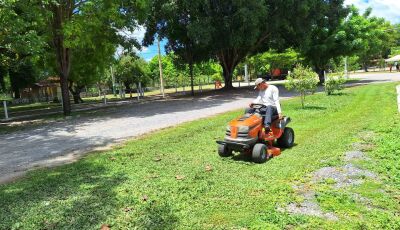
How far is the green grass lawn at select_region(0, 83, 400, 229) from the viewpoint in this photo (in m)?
4.45

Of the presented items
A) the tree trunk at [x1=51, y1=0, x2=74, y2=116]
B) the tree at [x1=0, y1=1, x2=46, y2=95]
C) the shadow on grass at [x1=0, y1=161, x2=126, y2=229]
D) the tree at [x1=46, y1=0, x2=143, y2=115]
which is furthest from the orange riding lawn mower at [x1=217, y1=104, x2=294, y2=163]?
the tree trunk at [x1=51, y1=0, x2=74, y2=116]

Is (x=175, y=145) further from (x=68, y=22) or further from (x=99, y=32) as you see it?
(x=99, y=32)

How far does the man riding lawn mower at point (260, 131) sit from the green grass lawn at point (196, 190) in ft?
0.82

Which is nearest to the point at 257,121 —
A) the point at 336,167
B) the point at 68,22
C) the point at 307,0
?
the point at 336,167

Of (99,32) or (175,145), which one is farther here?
(99,32)

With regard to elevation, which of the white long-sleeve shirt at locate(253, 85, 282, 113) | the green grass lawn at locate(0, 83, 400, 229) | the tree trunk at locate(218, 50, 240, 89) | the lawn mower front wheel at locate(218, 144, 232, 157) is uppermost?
the tree trunk at locate(218, 50, 240, 89)

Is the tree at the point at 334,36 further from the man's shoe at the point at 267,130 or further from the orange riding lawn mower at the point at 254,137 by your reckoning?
the man's shoe at the point at 267,130

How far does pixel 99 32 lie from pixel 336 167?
16432 mm

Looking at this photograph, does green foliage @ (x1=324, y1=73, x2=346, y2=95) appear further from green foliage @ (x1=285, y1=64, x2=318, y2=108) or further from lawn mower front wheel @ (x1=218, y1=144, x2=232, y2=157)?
lawn mower front wheel @ (x1=218, y1=144, x2=232, y2=157)

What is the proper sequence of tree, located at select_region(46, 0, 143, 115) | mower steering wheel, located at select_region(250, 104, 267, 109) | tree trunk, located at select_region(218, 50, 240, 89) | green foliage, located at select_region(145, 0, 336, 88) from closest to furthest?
mower steering wheel, located at select_region(250, 104, 267, 109) → tree, located at select_region(46, 0, 143, 115) → green foliage, located at select_region(145, 0, 336, 88) → tree trunk, located at select_region(218, 50, 240, 89)

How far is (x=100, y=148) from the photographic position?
9438 mm

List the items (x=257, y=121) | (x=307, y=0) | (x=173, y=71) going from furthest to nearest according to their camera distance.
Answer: (x=173, y=71)
(x=307, y=0)
(x=257, y=121)

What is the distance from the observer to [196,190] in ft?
18.1

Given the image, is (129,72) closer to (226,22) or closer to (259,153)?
(226,22)
